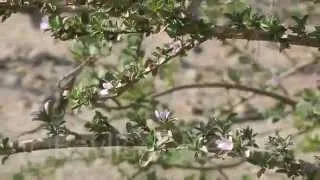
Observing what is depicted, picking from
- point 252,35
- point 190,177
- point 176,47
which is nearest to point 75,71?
point 190,177

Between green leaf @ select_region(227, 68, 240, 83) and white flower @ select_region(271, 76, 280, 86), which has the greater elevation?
green leaf @ select_region(227, 68, 240, 83)

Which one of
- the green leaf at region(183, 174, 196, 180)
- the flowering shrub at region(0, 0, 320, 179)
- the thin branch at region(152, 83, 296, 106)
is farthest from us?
the thin branch at region(152, 83, 296, 106)

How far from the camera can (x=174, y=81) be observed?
91.1 inches

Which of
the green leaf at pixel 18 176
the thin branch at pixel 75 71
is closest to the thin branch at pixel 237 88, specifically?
the thin branch at pixel 75 71

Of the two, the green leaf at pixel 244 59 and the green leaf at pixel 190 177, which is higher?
the green leaf at pixel 244 59

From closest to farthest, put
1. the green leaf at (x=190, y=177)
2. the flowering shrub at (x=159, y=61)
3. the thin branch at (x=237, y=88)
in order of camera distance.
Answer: the flowering shrub at (x=159, y=61)
the green leaf at (x=190, y=177)
the thin branch at (x=237, y=88)

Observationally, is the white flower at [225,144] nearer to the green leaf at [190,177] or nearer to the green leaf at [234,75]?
the green leaf at [190,177]

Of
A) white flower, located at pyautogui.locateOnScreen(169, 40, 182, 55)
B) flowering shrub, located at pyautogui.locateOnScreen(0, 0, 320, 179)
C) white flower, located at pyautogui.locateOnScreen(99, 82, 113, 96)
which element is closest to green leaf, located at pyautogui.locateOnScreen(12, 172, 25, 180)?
flowering shrub, located at pyautogui.locateOnScreen(0, 0, 320, 179)

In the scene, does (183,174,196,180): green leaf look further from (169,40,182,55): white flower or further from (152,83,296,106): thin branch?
(169,40,182,55): white flower

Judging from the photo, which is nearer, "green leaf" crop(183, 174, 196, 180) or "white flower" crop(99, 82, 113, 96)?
"white flower" crop(99, 82, 113, 96)

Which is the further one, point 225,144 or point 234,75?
point 234,75

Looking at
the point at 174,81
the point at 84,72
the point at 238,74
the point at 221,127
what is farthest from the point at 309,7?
the point at 221,127

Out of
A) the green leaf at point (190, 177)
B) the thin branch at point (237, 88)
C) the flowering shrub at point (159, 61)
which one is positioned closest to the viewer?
the flowering shrub at point (159, 61)

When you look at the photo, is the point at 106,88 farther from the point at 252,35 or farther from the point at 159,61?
the point at 252,35
